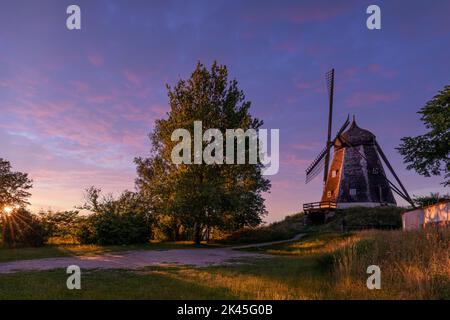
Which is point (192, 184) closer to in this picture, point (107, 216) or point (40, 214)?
point (107, 216)

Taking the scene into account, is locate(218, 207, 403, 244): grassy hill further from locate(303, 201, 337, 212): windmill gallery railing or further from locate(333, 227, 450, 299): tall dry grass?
locate(333, 227, 450, 299): tall dry grass

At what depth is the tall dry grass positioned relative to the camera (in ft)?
30.7

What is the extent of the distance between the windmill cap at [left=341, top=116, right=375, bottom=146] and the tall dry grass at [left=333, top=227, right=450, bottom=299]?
37.0 m

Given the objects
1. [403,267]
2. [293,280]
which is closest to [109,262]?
[293,280]

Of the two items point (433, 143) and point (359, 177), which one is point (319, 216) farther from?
point (433, 143)

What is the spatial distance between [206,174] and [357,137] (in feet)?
86.9

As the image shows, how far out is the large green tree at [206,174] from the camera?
32625 mm

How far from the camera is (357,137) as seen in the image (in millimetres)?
51219

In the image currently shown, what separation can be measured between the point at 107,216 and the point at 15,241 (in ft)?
29.1

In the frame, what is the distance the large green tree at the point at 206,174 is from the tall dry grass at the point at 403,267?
1869 centimetres

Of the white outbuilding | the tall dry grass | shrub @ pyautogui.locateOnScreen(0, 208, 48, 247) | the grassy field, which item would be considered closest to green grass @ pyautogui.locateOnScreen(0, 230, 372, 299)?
the grassy field

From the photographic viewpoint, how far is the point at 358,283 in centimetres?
1057

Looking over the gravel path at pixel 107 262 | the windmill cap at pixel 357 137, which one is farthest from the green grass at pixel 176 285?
the windmill cap at pixel 357 137

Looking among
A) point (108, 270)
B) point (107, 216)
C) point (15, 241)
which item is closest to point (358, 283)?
point (108, 270)
